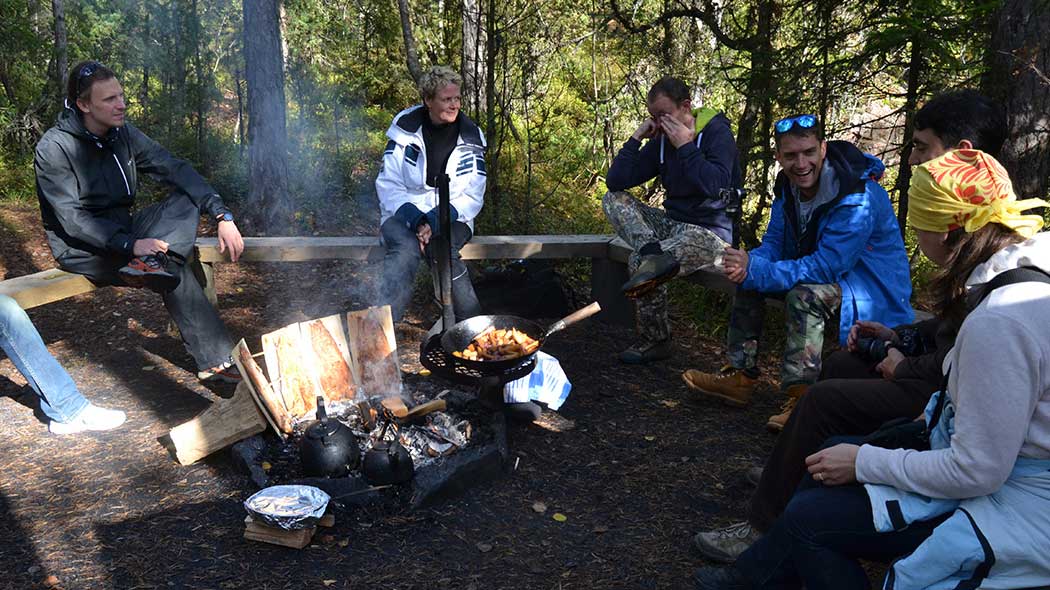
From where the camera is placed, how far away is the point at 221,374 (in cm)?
468

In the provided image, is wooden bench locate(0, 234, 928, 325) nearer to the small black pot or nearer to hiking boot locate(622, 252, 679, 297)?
hiking boot locate(622, 252, 679, 297)

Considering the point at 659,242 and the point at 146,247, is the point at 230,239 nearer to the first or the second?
the point at 146,247

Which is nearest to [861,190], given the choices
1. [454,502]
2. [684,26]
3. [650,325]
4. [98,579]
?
[650,325]

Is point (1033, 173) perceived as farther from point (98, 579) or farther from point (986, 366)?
point (98, 579)

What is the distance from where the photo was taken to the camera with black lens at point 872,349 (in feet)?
10.5

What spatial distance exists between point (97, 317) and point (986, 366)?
597cm

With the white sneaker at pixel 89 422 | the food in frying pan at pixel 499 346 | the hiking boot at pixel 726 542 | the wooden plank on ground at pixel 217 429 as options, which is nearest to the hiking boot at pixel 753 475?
the hiking boot at pixel 726 542

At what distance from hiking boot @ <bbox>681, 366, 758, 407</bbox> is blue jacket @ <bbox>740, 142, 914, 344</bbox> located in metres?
0.68

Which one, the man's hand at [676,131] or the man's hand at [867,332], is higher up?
the man's hand at [676,131]

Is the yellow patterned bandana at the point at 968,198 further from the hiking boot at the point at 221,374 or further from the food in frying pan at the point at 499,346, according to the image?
the hiking boot at the point at 221,374

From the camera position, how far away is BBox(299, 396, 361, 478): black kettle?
11.1 ft

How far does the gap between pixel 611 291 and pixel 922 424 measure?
11.3ft

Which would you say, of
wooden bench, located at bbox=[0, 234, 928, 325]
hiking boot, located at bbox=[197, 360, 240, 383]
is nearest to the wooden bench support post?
wooden bench, located at bbox=[0, 234, 928, 325]

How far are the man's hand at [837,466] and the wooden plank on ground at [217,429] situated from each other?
2.55 m
